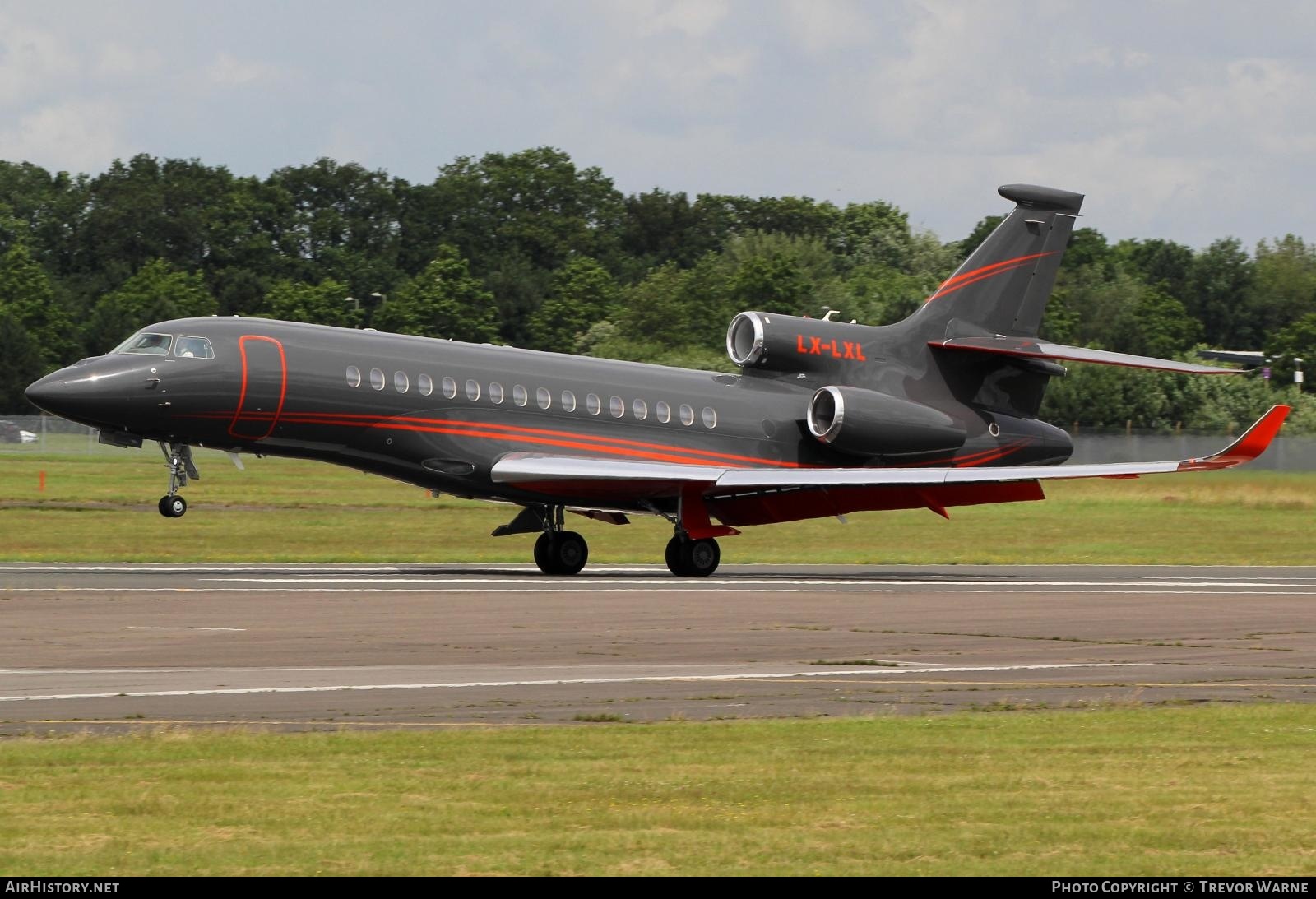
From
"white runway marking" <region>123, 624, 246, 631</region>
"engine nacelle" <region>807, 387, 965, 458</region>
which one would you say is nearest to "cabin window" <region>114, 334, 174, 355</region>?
"white runway marking" <region>123, 624, 246, 631</region>

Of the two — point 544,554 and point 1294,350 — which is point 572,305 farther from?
point 544,554

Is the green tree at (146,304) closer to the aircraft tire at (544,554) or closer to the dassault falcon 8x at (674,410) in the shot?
the dassault falcon 8x at (674,410)

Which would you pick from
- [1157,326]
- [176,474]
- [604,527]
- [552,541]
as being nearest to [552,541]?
[552,541]

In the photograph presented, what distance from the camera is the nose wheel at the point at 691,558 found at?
33.2 m

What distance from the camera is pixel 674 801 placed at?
10.9 meters

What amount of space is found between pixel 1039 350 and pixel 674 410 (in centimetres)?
756

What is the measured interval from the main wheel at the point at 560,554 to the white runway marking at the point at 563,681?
586 inches

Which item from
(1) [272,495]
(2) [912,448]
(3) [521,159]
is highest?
(3) [521,159]

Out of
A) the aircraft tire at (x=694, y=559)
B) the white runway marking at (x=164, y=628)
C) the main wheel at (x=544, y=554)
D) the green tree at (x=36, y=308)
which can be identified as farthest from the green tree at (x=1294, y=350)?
the white runway marking at (x=164, y=628)

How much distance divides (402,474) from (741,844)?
22660mm

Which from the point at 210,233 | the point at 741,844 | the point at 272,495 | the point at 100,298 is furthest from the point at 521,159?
the point at 741,844

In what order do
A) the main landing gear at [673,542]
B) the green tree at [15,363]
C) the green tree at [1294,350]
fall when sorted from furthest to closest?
1. the green tree at [1294,350]
2. the green tree at [15,363]
3. the main landing gear at [673,542]
